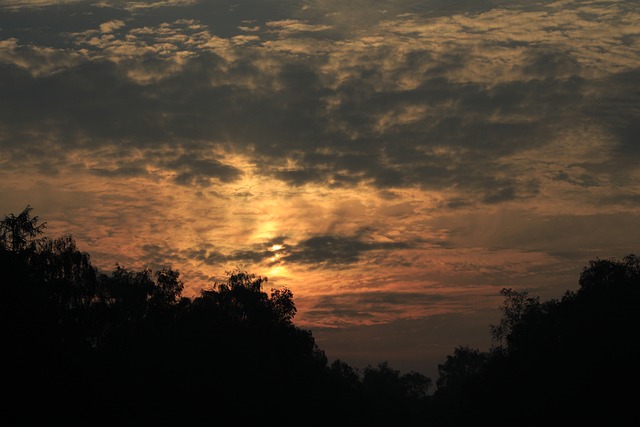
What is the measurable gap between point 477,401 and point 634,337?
35.4m

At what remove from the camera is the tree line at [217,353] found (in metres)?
42.4

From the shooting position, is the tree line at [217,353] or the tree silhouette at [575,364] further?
the tree silhouette at [575,364]

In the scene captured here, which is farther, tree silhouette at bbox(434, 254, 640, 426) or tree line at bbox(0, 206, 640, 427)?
tree silhouette at bbox(434, 254, 640, 426)

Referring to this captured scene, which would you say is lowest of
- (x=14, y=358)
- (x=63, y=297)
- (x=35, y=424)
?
(x=35, y=424)

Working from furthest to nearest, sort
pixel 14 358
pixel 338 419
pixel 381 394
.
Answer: pixel 381 394 → pixel 338 419 → pixel 14 358

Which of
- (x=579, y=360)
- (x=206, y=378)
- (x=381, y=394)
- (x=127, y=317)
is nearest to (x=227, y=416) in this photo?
(x=206, y=378)

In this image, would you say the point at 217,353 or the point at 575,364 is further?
the point at 217,353

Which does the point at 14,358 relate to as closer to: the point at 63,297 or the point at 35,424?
the point at 35,424

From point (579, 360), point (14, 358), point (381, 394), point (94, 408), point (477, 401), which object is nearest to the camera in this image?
point (14, 358)

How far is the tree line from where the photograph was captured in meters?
42.4

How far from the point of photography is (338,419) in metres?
112

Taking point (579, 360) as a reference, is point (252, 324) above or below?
above

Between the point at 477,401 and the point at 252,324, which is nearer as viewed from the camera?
the point at 477,401

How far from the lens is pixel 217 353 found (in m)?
80.6
